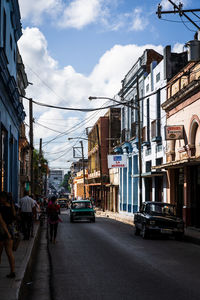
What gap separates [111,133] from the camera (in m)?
61.1

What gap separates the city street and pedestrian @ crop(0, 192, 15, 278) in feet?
2.48

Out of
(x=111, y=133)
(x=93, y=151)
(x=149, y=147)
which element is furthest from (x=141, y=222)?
(x=93, y=151)

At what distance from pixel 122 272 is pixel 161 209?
1076 centimetres

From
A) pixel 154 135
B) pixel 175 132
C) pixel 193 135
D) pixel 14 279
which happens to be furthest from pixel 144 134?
pixel 14 279

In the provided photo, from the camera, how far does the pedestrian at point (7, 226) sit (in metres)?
9.15

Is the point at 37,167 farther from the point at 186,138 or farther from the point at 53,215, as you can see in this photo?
the point at 53,215

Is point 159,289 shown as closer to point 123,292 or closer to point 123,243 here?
point 123,292

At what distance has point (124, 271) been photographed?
11.0 meters

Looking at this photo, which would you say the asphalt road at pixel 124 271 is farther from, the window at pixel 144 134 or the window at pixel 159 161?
the window at pixel 144 134

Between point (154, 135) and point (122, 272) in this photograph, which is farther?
point (154, 135)

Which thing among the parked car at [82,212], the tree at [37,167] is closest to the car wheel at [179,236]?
the parked car at [82,212]

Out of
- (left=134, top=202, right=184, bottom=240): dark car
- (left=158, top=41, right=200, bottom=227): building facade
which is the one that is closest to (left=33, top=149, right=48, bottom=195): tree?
(left=158, top=41, right=200, bottom=227): building facade

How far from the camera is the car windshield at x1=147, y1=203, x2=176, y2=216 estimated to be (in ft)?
69.6

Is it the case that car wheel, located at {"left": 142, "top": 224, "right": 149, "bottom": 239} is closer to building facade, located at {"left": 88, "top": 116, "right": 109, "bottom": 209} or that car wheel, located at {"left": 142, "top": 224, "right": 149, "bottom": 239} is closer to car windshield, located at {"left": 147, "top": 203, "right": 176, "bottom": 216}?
car windshield, located at {"left": 147, "top": 203, "right": 176, "bottom": 216}
